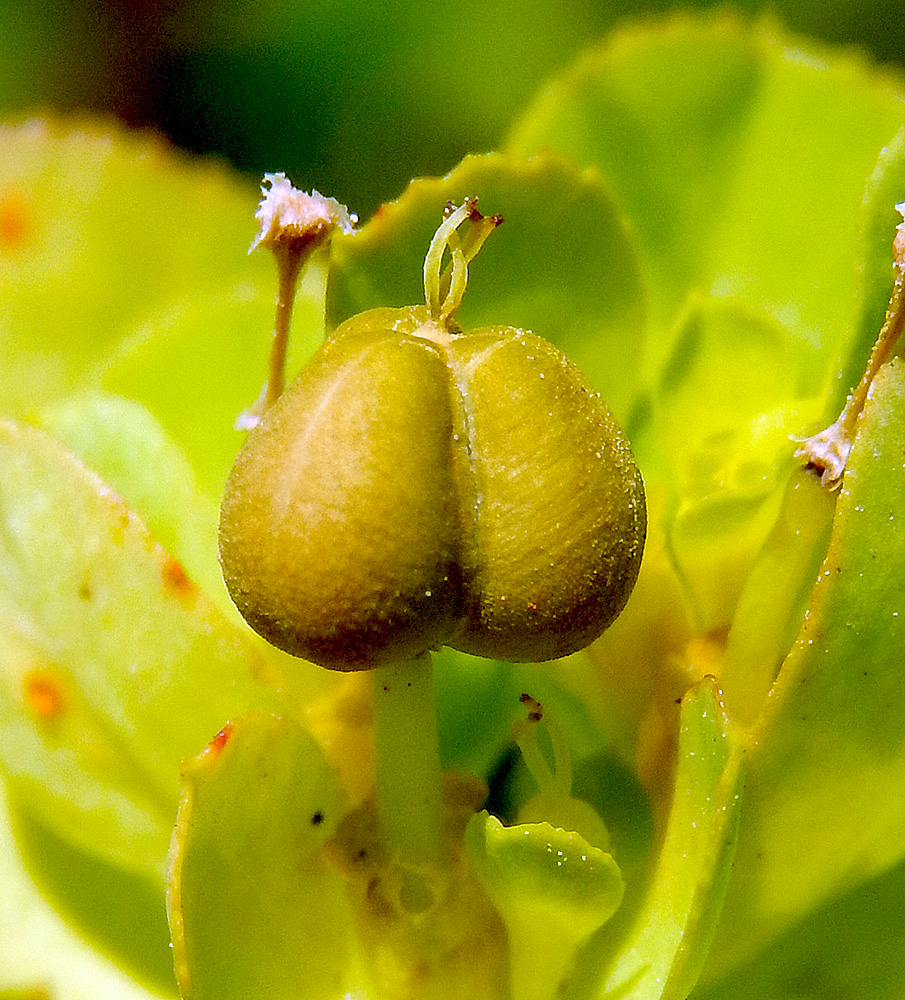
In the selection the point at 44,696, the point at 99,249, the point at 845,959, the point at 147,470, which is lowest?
the point at 845,959

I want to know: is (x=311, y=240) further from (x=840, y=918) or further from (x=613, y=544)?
(x=840, y=918)

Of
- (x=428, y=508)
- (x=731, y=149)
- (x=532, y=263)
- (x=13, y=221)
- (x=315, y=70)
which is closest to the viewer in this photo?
(x=428, y=508)

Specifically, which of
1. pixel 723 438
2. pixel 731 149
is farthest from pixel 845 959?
pixel 731 149

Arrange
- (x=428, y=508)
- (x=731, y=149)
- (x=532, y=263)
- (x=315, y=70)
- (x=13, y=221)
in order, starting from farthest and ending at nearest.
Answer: (x=315, y=70)
(x=13, y=221)
(x=731, y=149)
(x=532, y=263)
(x=428, y=508)

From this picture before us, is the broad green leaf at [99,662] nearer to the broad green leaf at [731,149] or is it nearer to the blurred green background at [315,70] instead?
the broad green leaf at [731,149]

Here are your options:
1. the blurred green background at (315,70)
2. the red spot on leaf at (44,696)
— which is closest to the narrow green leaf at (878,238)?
the red spot on leaf at (44,696)

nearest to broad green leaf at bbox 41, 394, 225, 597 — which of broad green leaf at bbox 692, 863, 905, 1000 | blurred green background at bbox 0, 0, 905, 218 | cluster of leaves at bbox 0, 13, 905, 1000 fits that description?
cluster of leaves at bbox 0, 13, 905, 1000

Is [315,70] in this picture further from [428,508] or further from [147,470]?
[428,508]
